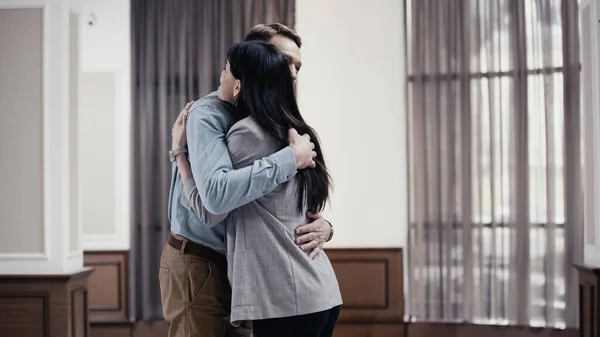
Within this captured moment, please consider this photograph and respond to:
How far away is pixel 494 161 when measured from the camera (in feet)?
16.9

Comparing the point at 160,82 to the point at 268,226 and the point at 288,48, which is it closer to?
the point at 288,48

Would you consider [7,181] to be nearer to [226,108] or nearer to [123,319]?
[123,319]

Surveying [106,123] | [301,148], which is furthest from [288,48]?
[106,123]

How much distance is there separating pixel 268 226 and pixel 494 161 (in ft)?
12.4

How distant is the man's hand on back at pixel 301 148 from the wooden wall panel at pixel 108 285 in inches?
168

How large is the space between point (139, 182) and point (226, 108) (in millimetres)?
3949

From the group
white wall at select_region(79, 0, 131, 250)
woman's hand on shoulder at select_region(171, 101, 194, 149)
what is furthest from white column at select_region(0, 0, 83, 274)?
woman's hand on shoulder at select_region(171, 101, 194, 149)

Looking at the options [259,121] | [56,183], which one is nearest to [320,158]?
[259,121]

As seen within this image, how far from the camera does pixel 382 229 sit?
5.38 metres

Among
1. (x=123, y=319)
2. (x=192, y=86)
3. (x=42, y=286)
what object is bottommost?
(x=123, y=319)

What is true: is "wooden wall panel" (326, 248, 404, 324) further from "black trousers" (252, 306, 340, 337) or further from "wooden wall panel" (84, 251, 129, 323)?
"black trousers" (252, 306, 340, 337)

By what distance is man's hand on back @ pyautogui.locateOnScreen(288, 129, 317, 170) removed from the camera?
1.69 m

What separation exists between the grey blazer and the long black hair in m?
0.03

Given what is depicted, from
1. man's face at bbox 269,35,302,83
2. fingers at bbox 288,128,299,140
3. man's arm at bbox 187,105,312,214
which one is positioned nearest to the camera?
man's arm at bbox 187,105,312,214
